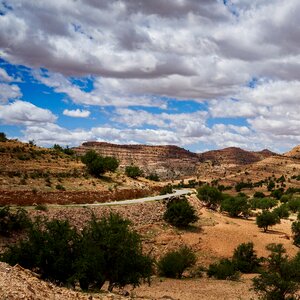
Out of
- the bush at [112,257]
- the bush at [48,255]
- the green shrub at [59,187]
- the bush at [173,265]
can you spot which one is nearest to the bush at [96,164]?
the green shrub at [59,187]

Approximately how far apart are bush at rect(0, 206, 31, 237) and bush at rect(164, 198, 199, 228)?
19.2m

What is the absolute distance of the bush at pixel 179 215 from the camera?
1929 inches

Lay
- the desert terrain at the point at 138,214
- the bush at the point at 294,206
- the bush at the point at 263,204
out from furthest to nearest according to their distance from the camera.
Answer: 1. the bush at the point at 263,204
2. the bush at the point at 294,206
3. the desert terrain at the point at 138,214

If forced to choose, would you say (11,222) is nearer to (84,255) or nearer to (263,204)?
(84,255)

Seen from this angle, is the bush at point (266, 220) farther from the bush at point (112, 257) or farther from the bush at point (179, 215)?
the bush at point (112, 257)

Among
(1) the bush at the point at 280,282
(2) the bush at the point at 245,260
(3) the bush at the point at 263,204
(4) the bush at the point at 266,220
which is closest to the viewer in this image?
(1) the bush at the point at 280,282

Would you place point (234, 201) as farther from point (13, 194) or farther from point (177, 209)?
point (13, 194)

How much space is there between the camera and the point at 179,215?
4916cm

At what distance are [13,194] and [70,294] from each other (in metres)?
27.9

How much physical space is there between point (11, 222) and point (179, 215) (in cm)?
2146

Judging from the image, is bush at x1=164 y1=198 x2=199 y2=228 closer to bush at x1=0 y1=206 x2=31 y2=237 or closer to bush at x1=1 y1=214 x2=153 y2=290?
bush at x1=0 y1=206 x2=31 y2=237

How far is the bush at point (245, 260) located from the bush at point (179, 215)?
9.01 meters

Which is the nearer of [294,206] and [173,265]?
[173,265]

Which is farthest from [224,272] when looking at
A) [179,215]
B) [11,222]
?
[11,222]
